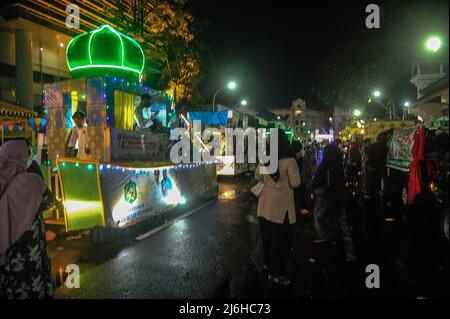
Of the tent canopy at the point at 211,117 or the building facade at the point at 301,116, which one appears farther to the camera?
the building facade at the point at 301,116

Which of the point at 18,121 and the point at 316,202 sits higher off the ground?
the point at 18,121

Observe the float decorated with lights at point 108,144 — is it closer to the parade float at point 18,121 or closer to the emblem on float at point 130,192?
the emblem on float at point 130,192

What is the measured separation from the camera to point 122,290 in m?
4.54

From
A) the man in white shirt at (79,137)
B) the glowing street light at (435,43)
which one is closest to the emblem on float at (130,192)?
the man in white shirt at (79,137)

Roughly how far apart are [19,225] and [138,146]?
15.6ft

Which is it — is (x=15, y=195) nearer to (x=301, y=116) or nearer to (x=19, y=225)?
(x=19, y=225)

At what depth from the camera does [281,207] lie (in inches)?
190

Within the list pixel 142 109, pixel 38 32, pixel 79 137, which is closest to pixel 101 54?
pixel 142 109

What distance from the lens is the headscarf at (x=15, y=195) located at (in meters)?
3.37

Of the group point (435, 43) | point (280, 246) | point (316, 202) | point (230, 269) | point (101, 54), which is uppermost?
point (101, 54)

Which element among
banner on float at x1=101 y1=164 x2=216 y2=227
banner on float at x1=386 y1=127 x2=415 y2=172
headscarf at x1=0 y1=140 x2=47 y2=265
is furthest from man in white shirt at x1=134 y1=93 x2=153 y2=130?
banner on float at x1=386 y1=127 x2=415 y2=172

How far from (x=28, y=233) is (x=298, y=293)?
10.4 ft

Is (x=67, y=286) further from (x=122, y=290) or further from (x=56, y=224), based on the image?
(x=56, y=224)
